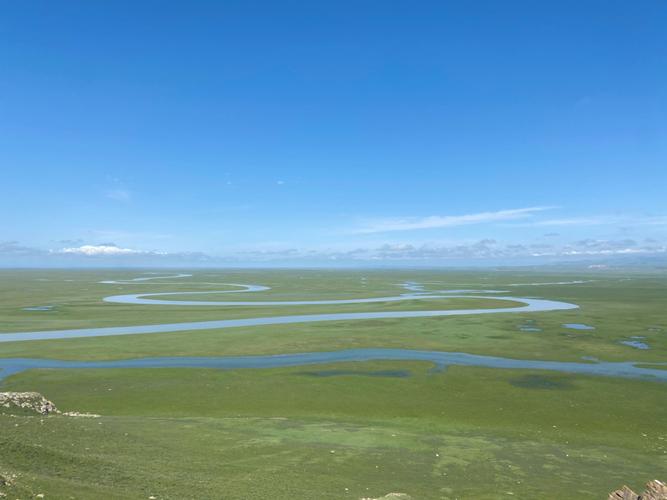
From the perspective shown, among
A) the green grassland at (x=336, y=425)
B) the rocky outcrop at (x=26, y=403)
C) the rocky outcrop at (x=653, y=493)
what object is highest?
the rocky outcrop at (x=653, y=493)

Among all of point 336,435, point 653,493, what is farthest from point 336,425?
point 653,493

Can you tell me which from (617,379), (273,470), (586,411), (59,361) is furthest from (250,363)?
(617,379)

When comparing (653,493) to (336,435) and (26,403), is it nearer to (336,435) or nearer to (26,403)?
(336,435)

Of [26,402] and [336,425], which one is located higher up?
[26,402]

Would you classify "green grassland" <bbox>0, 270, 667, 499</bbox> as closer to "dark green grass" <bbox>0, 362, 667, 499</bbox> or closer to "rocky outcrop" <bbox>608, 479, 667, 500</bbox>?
"dark green grass" <bbox>0, 362, 667, 499</bbox>

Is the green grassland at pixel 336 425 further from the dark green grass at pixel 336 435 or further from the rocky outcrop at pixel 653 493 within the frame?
the rocky outcrop at pixel 653 493

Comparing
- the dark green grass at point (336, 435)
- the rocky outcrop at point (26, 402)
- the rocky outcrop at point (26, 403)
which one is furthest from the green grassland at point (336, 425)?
the rocky outcrop at point (26, 402)

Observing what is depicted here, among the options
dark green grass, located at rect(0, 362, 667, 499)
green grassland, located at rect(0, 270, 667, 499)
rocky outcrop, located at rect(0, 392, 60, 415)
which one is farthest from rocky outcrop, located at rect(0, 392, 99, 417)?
dark green grass, located at rect(0, 362, 667, 499)

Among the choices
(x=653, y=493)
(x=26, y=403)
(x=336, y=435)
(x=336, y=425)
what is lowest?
(x=336, y=425)
